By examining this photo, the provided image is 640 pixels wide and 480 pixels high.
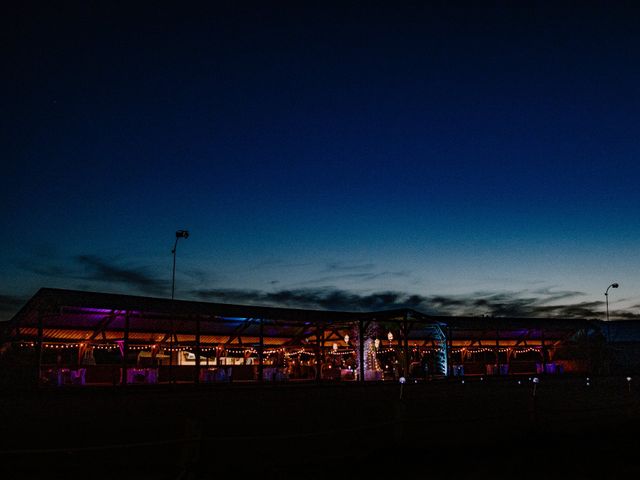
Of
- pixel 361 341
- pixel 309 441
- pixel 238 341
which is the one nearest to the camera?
pixel 309 441

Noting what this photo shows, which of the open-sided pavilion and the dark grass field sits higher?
the open-sided pavilion

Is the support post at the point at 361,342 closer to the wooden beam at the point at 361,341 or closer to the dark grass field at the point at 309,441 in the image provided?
the wooden beam at the point at 361,341

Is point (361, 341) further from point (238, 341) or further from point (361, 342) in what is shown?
point (238, 341)

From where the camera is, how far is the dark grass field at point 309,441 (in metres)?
8.44

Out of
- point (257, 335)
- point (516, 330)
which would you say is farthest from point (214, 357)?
point (516, 330)

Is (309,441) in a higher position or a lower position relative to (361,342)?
lower

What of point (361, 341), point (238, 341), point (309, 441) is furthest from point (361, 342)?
point (309, 441)

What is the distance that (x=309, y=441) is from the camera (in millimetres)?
10852

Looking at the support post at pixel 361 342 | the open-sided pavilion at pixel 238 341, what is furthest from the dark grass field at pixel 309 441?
the support post at pixel 361 342

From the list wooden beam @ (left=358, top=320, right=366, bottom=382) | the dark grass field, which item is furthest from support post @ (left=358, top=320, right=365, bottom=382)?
the dark grass field

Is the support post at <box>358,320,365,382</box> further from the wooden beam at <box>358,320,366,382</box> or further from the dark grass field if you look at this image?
the dark grass field

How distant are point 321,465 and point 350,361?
3283 centimetres

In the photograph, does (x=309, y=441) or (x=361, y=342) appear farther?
(x=361, y=342)

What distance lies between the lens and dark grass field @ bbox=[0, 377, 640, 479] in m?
8.44
